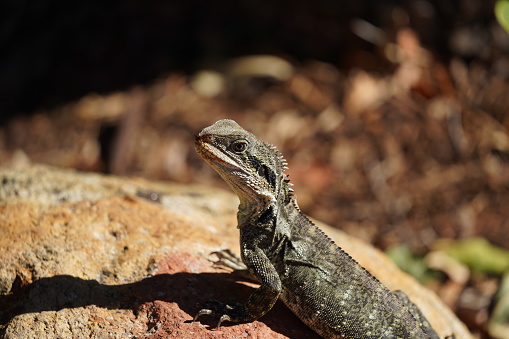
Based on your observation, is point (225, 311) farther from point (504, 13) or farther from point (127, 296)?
point (504, 13)

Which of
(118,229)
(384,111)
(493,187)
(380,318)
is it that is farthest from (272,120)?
(380,318)

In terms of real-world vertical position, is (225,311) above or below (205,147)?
below

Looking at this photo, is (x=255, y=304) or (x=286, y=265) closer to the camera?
(x=255, y=304)

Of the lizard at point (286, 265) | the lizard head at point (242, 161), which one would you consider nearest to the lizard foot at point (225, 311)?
the lizard at point (286, 265)

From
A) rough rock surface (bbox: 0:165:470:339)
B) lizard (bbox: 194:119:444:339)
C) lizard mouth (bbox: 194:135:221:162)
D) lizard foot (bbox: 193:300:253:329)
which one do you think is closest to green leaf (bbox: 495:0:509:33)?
lizard (bbox: 194:119:444:339)

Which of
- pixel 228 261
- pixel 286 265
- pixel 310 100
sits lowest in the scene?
pixel 310 100

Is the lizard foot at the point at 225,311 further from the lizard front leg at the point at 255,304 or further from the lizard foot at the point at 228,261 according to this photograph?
the lizard foot at the point at 228,261

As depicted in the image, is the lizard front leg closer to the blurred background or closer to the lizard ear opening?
the lizard ear opening

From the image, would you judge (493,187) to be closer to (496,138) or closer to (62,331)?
(496,138)

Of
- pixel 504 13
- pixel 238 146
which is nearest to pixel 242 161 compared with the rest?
pixel 238 146
